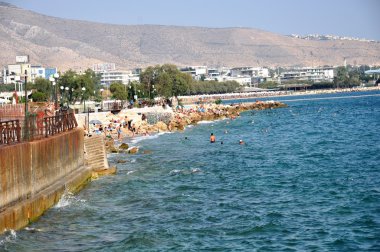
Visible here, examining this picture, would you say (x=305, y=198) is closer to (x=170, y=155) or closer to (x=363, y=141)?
(x=170, y=155)

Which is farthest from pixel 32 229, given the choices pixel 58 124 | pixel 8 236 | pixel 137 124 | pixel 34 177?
pixel 137 124

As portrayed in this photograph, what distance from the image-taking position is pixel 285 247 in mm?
16812

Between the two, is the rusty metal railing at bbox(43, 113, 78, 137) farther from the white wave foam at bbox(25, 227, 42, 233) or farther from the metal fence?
the white wave foam at bbox(25, 227, 42, 233)

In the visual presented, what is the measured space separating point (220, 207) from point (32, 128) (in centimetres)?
626

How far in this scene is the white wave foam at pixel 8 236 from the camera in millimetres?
16273

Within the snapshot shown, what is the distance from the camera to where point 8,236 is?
16.5m

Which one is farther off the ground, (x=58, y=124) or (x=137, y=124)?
(x=58, y=124)

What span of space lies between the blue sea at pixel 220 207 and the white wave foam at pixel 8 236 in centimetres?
3

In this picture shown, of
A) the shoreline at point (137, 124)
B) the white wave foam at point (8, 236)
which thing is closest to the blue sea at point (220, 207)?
the white wave foam at point (8, 236)

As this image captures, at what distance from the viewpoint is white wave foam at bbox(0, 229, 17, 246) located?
16273 millimetres

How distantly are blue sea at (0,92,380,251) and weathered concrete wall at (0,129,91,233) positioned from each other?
0.43 m

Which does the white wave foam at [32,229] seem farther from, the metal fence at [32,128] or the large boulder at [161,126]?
the large boulder at [161,126]

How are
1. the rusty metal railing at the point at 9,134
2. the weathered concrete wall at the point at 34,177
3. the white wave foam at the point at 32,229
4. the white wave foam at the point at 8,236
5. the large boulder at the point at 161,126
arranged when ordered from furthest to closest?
the large boulder at the point at 161,126, the rusty metal railing at the point at 9,134, the white wave foam at the point at 32,229, the weathered concrete wall at the point at 34,177, the white wave foam at the point at 8,236

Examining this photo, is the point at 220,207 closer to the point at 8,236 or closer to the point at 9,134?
the point at 9,134
